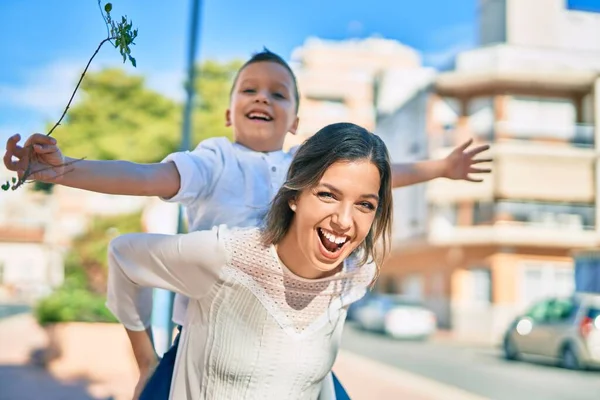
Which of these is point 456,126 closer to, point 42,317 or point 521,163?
point 521,163

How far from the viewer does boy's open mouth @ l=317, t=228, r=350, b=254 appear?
5.84 ft

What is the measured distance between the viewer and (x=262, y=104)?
2.28m

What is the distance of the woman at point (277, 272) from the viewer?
70.4 inches

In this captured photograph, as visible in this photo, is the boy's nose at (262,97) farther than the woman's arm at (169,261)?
Yes

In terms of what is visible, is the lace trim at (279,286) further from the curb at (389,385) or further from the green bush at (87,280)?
the green bush at (87,280)

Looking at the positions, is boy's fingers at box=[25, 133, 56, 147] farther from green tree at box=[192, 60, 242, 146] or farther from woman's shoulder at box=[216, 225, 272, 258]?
green tree at box=[192, 60, 242, 146]

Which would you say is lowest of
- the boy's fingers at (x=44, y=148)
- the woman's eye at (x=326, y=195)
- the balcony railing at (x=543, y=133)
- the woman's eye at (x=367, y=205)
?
the woman's eye at (x=367, y=205)

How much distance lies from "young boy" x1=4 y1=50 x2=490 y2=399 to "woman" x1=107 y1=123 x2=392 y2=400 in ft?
0.54

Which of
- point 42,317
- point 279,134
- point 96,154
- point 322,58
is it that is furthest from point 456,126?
point 279,134

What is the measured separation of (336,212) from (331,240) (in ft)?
0.21

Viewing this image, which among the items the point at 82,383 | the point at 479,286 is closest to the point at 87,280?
the point at 82,383

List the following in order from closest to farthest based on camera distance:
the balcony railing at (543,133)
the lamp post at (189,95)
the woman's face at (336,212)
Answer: the woman's face at (336,212), the lamp post at (189,95), the balcony railing at (543,133)

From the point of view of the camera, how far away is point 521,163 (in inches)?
931

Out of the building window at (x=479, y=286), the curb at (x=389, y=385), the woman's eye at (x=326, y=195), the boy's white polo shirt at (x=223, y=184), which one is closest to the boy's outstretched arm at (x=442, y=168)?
the boy's white polo shirt at (x=223, y=184)
